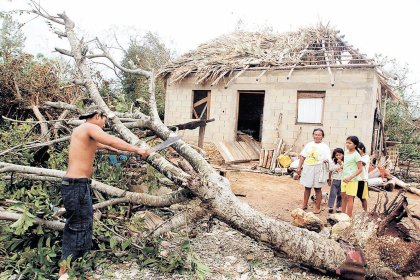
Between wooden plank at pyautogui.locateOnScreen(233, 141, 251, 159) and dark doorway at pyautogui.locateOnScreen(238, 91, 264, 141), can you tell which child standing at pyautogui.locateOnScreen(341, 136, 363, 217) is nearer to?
wooden plank at pyautogui.locateOnScreen(233, 141, 251, 159)

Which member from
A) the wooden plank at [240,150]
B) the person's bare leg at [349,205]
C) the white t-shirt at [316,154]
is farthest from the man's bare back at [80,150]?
the wooden plank at [240,150]

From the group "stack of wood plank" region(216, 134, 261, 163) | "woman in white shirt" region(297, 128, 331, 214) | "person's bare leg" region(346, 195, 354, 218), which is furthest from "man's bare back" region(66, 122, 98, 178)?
"stack of wood plank" region(216, 134, 261, 163)

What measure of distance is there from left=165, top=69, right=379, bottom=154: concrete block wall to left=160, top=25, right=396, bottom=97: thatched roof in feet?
1.07

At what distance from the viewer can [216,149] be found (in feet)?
35.2

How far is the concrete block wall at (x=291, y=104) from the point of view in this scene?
30.1 feet

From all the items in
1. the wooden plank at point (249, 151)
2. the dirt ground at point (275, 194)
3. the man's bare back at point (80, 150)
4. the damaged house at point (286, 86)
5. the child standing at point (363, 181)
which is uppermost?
the damaged house at point (286, 86)

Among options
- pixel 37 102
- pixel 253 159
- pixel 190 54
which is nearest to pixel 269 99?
pixel 253 159

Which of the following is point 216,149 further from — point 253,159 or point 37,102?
point 37,102

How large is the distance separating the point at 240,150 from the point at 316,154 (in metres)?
5.73

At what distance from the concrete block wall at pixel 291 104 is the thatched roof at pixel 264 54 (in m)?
0.33

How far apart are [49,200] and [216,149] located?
289 inches

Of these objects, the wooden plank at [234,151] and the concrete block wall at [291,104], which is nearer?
the concrete block wall at [291,104]

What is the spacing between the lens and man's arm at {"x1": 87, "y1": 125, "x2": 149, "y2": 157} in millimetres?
2732

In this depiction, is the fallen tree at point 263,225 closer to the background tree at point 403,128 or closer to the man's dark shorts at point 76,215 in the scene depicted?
the man's dark shorts at point 76,215
